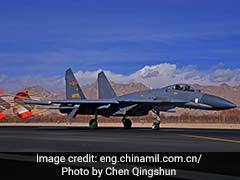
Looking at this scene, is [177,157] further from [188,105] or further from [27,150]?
[188,105]

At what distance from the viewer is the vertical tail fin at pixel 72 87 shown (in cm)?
4625

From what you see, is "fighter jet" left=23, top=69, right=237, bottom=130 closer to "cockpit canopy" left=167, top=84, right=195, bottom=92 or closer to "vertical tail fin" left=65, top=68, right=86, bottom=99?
"cockpit canopy" left=167, top=84, right=195, bottom=92

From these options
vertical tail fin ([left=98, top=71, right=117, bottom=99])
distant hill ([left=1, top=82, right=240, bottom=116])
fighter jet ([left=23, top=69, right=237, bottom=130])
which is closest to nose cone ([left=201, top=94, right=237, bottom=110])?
fighter jet ([left=23, top=69, right=237, bottom=130])

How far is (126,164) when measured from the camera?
1324 cm

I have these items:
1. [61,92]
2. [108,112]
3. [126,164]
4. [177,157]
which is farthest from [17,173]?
[61,92]

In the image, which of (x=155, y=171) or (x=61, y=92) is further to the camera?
(x=61, y=92)

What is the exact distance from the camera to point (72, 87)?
153 ft

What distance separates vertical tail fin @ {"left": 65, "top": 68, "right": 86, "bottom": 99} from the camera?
4625cm

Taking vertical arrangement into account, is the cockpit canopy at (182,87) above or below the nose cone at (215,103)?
above

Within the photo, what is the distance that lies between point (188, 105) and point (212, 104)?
5.31ft
